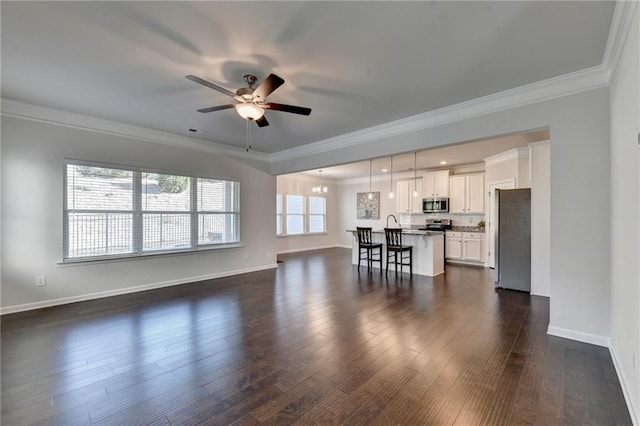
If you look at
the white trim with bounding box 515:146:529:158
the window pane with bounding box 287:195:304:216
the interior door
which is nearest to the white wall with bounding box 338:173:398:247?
the window pane with bounding box 287:195:304:216

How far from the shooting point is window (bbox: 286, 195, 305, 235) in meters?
9.80

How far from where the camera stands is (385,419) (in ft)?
5.87

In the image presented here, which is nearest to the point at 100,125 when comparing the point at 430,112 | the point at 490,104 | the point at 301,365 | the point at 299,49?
the point at 299,49

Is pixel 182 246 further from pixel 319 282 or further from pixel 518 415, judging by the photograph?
pixel 518 415

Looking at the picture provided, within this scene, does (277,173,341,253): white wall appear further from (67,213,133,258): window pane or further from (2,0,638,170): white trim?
(67,213,133,258): window pane

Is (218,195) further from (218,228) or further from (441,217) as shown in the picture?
(441,217)

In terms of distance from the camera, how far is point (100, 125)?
14.4ft

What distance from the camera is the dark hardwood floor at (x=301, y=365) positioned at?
73.3 inches

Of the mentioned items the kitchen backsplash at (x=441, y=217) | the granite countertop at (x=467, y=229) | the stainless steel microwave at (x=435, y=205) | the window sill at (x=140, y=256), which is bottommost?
the window sill at (x=140, y=256)

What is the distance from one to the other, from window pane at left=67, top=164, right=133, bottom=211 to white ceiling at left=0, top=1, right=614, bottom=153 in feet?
3.39

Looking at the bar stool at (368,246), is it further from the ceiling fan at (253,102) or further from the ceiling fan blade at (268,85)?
the ceiling fan blade at (268,85)

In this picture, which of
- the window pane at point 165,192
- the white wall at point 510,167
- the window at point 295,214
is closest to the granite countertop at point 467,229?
the white wall at point 510,167

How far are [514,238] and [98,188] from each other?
279 inches

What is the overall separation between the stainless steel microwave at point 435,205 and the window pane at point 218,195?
17.9ft
